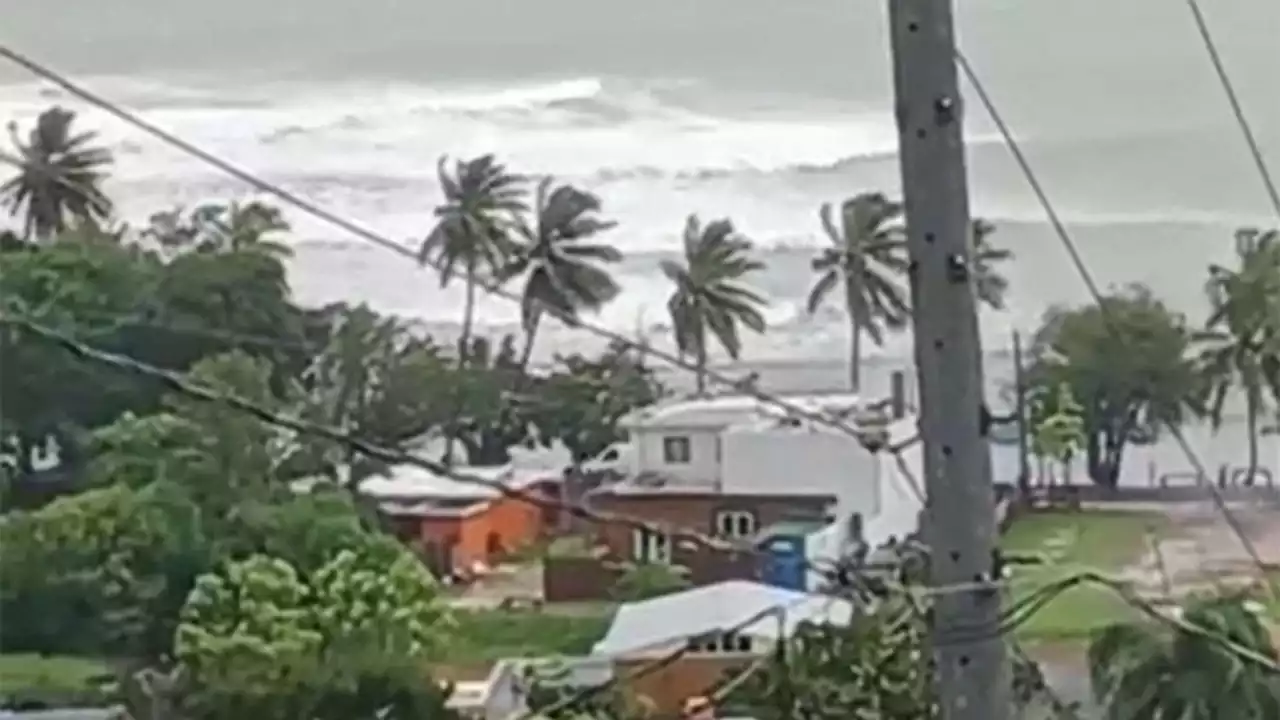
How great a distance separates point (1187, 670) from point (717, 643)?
41 centimetres


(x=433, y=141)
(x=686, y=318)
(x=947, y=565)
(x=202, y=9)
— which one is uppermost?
(x=202, y=9)

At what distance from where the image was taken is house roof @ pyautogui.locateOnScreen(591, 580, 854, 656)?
6.01 ft

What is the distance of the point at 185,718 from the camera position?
1.79 metres

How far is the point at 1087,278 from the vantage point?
76.7 inches

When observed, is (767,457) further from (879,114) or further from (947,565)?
(947,565)

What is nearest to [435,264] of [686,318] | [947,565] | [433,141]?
[433,141]

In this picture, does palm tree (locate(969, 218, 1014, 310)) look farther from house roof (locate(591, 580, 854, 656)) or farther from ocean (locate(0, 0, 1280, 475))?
house roof (locate(591, 580, 854, 656))

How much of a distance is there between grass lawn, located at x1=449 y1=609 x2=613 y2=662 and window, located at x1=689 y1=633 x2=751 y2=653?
0.29ft

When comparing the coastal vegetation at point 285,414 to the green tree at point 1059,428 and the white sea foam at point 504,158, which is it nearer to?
the white sea foam at point 504,158

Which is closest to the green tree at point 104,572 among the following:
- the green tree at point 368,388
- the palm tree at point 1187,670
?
the green tree at point 368,388

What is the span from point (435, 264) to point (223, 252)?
183 mm

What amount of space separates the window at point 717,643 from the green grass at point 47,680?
0.50 m

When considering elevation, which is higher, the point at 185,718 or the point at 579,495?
the point at 579,495

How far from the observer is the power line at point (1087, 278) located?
1.91 metres
